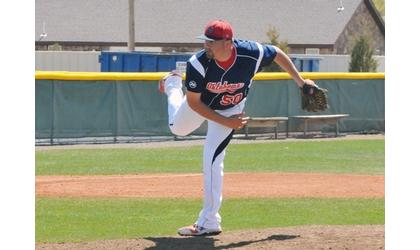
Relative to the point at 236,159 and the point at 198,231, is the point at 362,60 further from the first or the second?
the point at 198,231

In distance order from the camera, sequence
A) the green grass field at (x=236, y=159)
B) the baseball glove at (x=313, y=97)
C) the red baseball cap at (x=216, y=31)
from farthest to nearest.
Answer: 1. the green grass field at (x=236, y=159)
2. the baseball glove at (x=313, y=97)
3. the red baseball cap at (x=216, y=31)

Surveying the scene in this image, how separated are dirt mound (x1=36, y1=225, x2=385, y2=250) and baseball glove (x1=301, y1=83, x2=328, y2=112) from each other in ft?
3.49

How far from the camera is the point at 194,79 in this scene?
6.94m

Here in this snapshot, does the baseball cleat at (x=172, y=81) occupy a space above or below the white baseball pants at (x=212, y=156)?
above

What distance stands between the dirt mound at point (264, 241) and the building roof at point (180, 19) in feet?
114

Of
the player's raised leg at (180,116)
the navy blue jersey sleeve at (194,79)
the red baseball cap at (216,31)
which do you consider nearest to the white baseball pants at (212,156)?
the player's raised leg at (180,116)

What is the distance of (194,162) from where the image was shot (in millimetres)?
16531

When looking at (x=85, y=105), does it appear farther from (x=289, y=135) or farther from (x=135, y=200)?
(x=135, y=200)

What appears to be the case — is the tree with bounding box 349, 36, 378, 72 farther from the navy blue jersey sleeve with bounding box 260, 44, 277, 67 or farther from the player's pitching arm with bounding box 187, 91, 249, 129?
the player's pitching arm with bounding box 187, 91, 249, 129

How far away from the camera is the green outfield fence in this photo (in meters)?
20.0

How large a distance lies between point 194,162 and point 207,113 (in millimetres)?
9602

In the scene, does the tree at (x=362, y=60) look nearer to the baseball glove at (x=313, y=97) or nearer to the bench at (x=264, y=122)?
the bench at (x=264, y=122)

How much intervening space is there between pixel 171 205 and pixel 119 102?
10.3m

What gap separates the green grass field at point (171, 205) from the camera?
8.91 m
